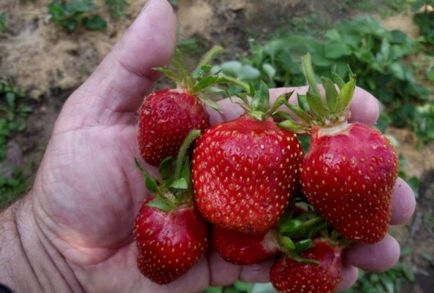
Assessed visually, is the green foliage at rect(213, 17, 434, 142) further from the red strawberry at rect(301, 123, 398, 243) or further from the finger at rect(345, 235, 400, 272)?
the red strawberry at rect(301, 123, 398, 243)

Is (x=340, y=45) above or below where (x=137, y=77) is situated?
below

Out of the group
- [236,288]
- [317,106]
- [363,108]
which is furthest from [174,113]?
[236,288]

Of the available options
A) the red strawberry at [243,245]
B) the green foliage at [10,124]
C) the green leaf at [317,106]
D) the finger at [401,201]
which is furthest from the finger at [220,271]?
the green foliage at [10,124]

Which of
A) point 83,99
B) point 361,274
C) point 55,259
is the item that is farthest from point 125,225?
point 361,274

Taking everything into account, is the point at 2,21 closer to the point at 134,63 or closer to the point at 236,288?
the point at 134,63

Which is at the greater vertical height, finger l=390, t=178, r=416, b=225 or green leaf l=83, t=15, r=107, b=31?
green leaf l=83, t=15, r=107, b=31

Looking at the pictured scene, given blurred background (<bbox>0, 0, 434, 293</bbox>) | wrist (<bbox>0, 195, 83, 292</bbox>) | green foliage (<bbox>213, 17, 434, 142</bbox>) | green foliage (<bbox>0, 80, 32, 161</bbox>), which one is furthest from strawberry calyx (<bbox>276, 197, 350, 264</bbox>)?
green foliage (<bbox>0, 80, 32, 161</bbox>)

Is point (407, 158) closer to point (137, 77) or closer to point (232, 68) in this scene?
point (232, 68)

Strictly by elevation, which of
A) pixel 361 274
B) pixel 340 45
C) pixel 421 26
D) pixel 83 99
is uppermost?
pixel 83 99
